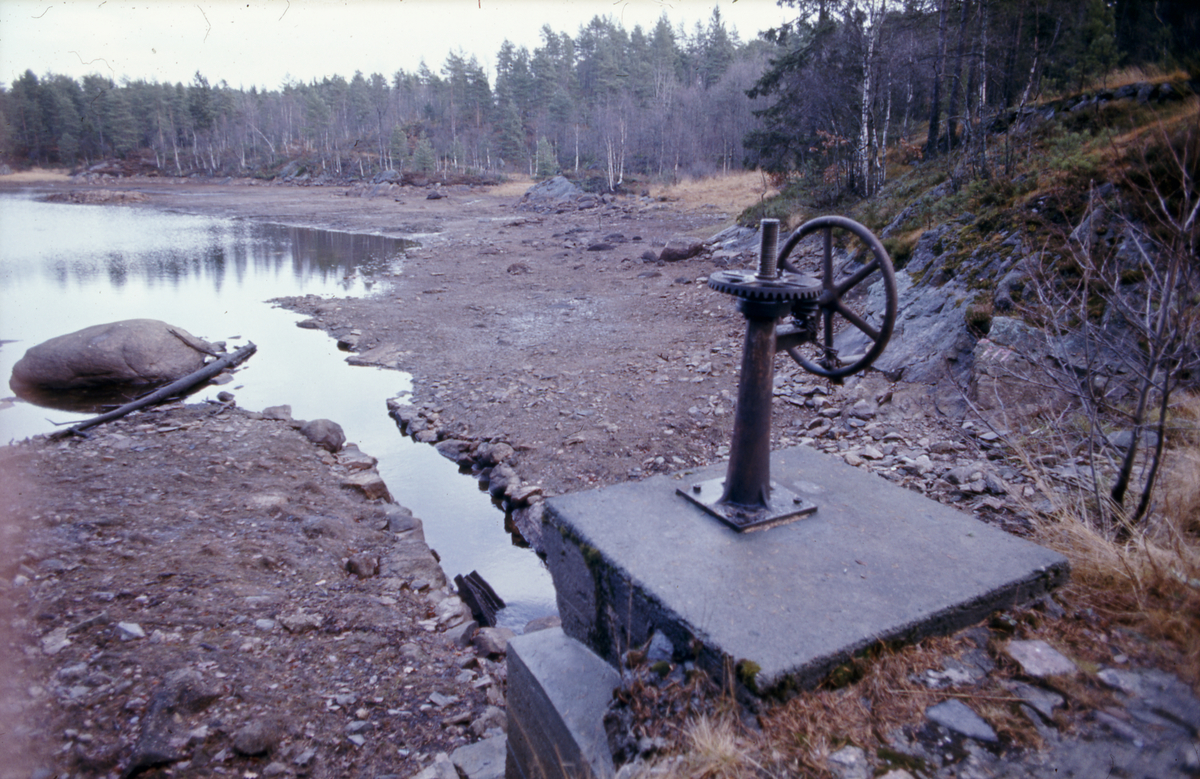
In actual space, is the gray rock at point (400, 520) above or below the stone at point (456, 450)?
below

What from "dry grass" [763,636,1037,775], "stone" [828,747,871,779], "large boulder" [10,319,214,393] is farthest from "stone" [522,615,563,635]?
"large boulder" [10,319,214,393]

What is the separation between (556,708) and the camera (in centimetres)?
242

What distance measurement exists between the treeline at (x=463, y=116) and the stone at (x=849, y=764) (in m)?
41.3

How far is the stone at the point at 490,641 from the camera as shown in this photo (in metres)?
3.99

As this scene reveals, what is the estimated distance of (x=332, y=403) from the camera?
839cm

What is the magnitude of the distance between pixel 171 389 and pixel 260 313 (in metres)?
5.14

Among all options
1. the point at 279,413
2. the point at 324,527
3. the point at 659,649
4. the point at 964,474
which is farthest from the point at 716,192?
the point at 659,649

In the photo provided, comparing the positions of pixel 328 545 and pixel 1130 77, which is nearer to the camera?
pixel 328 545

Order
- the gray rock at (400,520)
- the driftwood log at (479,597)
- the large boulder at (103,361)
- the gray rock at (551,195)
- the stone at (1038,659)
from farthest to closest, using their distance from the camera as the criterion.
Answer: the gray rock at (551,195) < the large boulder at (103,361) < the gray rock at (400,520) < the driftwood log at (479,597) < the stone at (1038,659)

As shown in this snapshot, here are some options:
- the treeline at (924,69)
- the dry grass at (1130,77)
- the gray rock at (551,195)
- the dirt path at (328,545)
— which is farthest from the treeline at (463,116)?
the dirt path at (328,545)

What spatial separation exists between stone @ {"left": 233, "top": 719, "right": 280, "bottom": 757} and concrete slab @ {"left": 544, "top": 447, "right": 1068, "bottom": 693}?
141cm

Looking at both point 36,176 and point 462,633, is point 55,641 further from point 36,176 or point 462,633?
point 36,176

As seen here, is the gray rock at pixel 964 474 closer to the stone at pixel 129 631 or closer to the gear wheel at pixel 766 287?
the gear wheel at pixel 766 287

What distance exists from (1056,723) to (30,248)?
2599 centimetres
